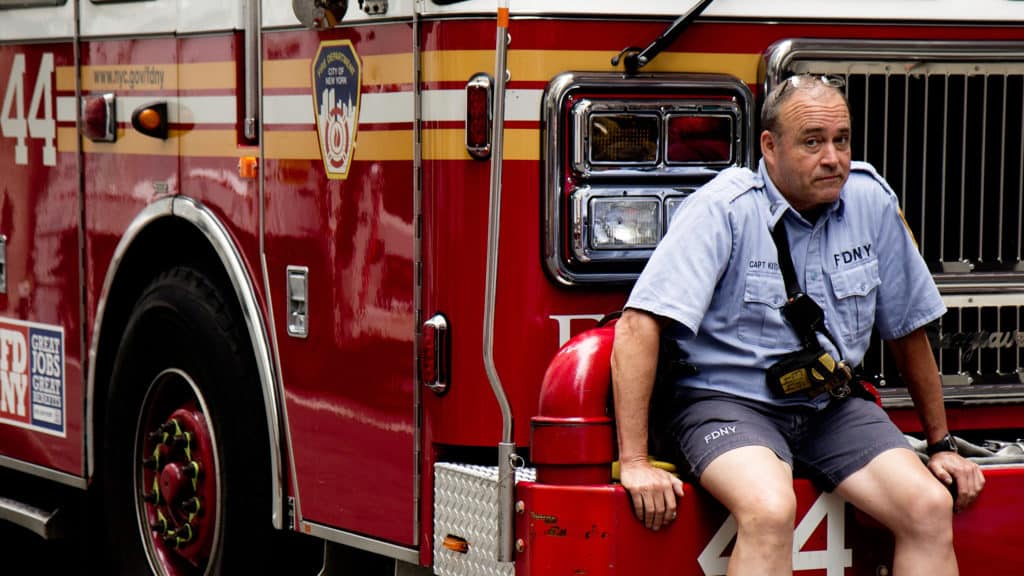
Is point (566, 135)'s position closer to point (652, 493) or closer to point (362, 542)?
point (652, 493)

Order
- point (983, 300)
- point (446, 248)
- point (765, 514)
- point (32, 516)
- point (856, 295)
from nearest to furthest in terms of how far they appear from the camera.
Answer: point (765, 514) < point (856, 295) < point (446, 248) < point (983, 300) < point (32, 516)

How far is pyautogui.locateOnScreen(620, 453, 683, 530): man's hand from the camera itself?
3.99 metres

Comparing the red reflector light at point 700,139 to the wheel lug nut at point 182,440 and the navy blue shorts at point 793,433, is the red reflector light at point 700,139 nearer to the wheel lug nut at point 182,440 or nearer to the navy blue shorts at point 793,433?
A: the navy blue shorts at point 793,433

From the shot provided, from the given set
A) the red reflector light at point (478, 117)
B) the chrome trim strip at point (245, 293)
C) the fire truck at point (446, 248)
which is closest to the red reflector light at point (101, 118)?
the fire truck at point (446, 248)

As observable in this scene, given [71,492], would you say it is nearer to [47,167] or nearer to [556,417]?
[47,167]

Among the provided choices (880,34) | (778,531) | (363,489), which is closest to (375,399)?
(363,489)

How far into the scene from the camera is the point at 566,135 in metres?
4.28

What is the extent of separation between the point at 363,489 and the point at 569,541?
2.86 ft

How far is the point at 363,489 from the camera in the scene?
4707 millimetres

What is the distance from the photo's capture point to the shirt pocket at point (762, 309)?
416 centimetres

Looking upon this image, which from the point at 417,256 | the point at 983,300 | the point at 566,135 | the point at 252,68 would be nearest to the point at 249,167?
the point at 252,68

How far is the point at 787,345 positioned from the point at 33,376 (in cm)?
290

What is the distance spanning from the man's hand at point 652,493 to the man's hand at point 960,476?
66cm

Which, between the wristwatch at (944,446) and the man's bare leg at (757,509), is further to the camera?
the wristwatch at (944,446)
